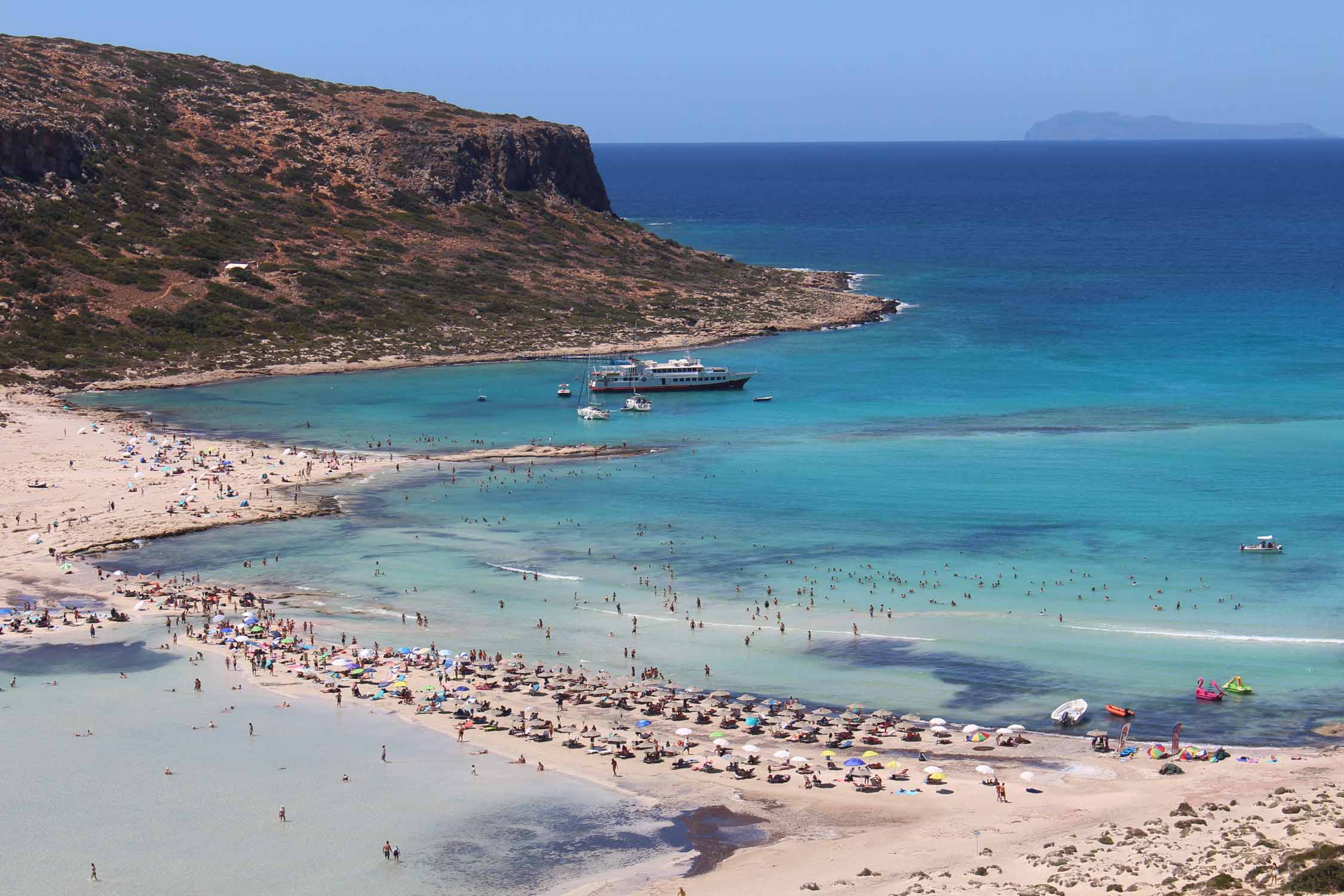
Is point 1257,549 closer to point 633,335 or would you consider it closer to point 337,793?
point 337,793

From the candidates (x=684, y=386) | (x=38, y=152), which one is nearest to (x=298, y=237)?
(x=38, y=152)

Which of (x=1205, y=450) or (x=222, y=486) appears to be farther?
(x=1205, y=450)

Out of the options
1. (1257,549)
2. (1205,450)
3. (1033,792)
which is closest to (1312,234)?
(1205,450)

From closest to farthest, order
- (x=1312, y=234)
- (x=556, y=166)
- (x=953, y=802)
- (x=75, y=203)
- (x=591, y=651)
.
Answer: (x=953, y=802) → (x=591, y=651) → (x=75, y=203) → (x=556, y=166) → (x=1312, y=234)

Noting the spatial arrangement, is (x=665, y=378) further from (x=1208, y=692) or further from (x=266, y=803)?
(x=266, y=803)

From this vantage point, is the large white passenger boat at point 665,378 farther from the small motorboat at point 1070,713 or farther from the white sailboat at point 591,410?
the small motorboat at point 1070,713

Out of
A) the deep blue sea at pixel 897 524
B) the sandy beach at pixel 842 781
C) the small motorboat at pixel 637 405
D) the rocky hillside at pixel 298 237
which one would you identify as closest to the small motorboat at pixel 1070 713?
the deep blue sea at pixel 897 524
